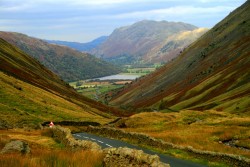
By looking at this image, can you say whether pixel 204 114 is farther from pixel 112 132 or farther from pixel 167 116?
pixel 112 132

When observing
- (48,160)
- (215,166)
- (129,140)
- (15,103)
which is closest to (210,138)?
(129,140)

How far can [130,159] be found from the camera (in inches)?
726

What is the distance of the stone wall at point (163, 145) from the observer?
2969 cm

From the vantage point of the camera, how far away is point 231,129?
55.0 meters

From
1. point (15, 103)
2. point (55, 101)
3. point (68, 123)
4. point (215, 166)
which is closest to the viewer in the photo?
point (215, 166)

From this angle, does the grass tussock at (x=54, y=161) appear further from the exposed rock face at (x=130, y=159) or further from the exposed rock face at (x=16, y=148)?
the exposed rock face at (x=16, y=148)

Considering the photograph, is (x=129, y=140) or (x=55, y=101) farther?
(x=55, y=101)

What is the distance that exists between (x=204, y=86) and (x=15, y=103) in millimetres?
111800

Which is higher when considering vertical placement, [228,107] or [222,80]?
[222,80]

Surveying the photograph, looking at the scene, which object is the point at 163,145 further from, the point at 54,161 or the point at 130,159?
the point at 54,161

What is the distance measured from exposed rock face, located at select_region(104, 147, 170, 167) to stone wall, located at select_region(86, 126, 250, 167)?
1299 cm

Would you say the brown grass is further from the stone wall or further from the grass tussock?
the grass tussock

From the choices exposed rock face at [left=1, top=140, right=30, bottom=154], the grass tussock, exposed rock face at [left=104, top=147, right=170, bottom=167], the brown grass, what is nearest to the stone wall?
the brown grass

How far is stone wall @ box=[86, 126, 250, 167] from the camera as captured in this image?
29688mm
